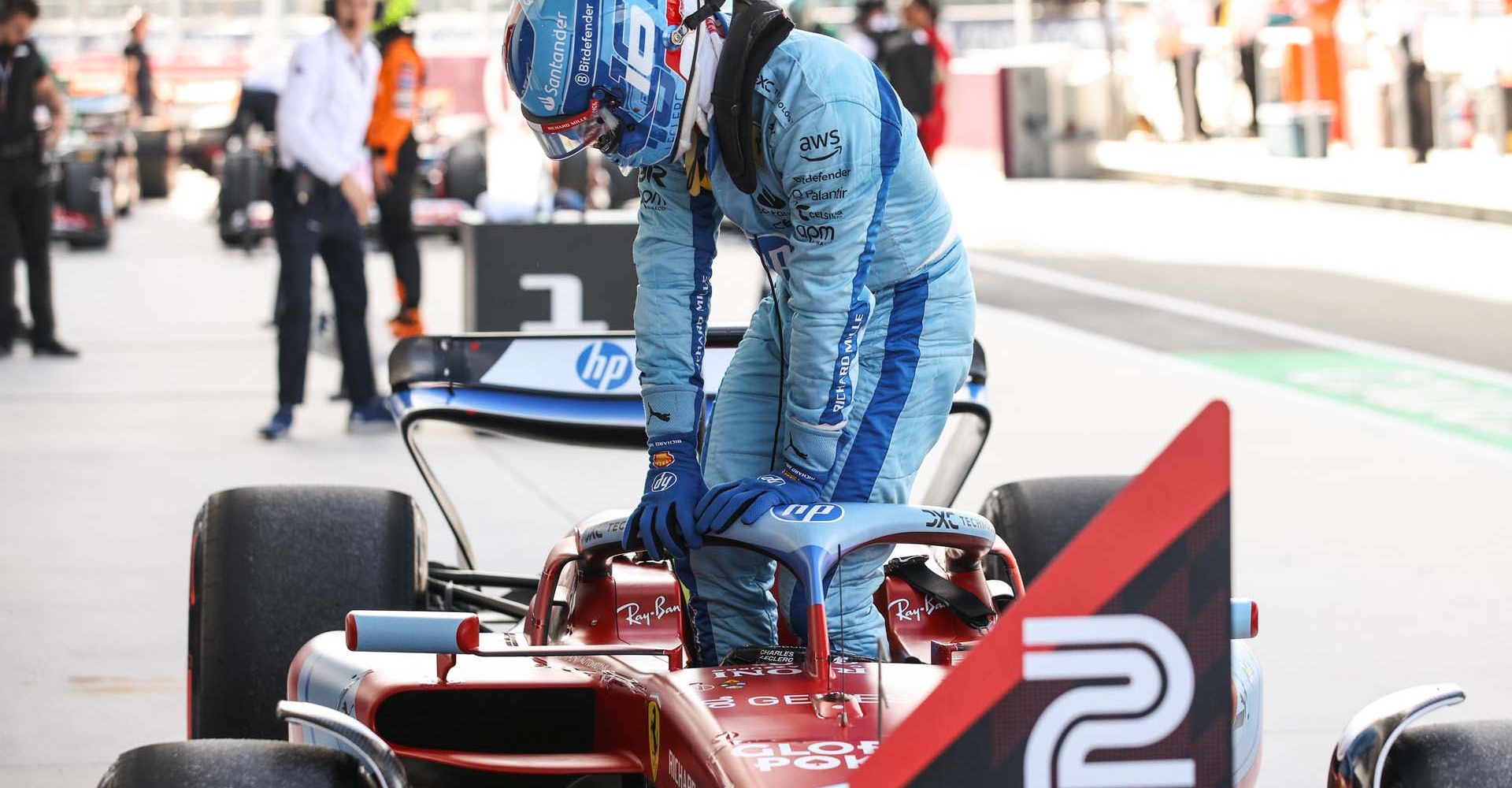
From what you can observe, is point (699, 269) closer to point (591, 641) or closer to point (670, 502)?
point (670, 502)

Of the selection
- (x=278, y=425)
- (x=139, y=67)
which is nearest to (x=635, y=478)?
(x=278, y=425)

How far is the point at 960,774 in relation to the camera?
2299 millimetres

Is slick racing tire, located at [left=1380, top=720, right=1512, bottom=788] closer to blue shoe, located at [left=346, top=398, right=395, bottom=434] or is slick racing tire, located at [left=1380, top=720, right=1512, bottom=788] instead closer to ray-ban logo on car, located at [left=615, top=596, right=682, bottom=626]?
ray-ban logo on car, located at [left=615, top=596, right=682, bottom=626]

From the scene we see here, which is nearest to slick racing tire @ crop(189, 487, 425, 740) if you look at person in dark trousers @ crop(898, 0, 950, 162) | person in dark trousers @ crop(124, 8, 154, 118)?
person in dark trousers @ crop(898, 0, 950, 162)

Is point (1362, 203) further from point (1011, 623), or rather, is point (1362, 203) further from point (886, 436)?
Answer: point (1011, 623)

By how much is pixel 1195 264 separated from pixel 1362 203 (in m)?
4.45

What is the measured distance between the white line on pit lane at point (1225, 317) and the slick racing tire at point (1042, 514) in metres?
5.97

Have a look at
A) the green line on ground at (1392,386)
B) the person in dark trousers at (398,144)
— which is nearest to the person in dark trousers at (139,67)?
the person in dark trousers at (398,144)

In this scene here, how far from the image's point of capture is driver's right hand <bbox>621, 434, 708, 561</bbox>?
3.28 m

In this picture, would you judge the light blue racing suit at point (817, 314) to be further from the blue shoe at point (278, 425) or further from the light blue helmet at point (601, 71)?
the blue shoe at point (278, 425)

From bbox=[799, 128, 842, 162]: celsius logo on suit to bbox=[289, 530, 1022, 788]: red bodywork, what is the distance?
817 millimetres

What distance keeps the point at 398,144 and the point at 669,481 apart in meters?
6.93

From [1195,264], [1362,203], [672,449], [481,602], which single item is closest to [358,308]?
[481,602]

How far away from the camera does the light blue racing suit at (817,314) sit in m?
3.32
